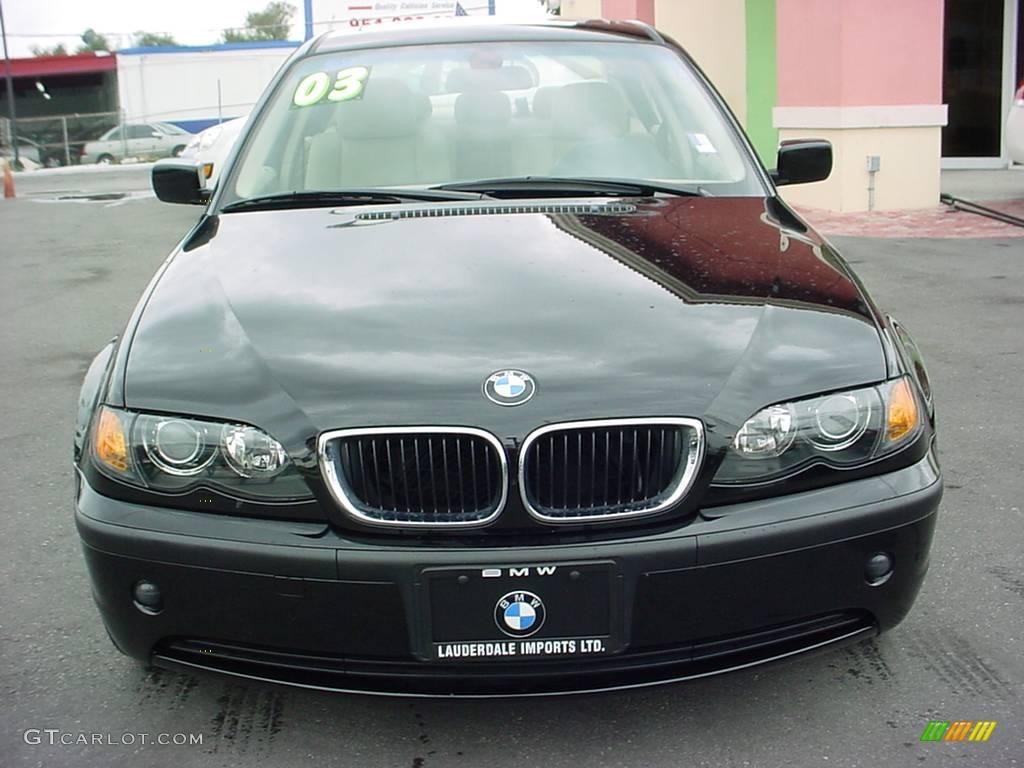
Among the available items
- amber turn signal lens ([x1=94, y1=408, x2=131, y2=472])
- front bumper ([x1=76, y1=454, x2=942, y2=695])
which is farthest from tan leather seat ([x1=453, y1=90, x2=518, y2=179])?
front bumper ([x1=76, y1=454, x2=942, y2=695])

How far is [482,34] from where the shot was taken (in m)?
4.29

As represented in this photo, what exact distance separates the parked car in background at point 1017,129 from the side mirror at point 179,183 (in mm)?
9859

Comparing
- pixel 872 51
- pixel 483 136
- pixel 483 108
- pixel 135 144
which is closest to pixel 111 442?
pixel 483 136

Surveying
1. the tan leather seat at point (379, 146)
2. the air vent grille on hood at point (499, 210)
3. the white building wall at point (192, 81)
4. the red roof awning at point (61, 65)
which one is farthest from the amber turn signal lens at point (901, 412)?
the red roof awning at point (61, 65)

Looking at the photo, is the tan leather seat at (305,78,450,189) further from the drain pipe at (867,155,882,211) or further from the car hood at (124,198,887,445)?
the drain pipe at (867,155,882,211)

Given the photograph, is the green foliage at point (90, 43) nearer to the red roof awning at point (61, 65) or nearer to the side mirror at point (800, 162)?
the red roof awning at point (61, 65)

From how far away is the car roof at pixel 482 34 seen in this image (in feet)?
14.0

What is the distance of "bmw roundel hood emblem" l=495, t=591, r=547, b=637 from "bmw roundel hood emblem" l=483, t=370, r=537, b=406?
0.38 meters

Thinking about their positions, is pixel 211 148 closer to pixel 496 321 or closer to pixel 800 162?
pixel 800 162

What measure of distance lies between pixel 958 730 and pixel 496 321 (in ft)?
4.48

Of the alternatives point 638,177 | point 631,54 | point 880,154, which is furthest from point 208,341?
point 880,154

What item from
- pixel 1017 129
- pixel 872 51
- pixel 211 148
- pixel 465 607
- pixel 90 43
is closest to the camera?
pixel 465 607

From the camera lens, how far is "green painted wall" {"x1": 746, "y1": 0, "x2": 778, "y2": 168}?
15.4 meters

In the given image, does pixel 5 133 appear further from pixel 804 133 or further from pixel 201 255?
pixel 201 255
